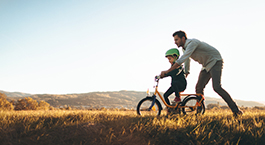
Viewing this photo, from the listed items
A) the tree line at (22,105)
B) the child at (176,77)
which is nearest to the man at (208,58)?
the child at (176,77)

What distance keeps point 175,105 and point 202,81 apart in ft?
3.97

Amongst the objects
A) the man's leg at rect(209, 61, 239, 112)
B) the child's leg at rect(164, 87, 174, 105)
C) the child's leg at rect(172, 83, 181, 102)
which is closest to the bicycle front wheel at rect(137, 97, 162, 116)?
the child's leg at rect(164, 87, 174, 105)

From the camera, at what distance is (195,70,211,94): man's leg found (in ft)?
17.7

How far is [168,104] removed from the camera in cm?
540

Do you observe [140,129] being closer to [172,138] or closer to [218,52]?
[172,138]

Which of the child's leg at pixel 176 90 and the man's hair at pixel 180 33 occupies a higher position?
the man's hair at pixel 180 33

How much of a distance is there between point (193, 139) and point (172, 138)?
40 cm

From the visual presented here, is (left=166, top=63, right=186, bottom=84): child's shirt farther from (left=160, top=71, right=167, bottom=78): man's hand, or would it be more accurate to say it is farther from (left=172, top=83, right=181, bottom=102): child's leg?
(left=160, top=71, right=167, bottom=78): man's hand

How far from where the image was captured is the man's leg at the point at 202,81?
5.38 metres

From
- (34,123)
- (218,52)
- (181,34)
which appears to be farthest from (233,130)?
(34,123)

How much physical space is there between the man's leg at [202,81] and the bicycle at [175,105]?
7.3 inches

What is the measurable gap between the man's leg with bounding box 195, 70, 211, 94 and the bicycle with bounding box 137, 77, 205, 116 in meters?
0.19

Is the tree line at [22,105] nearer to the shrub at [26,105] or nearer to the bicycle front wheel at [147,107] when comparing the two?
the shrub at [26,105]

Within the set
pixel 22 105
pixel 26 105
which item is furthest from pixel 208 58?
pixel 22 105
